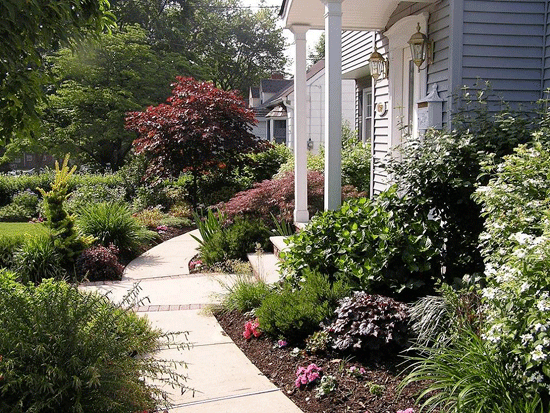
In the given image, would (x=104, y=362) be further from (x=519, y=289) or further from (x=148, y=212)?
(x=148, y=212)

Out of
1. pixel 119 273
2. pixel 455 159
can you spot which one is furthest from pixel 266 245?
pixel 455 159

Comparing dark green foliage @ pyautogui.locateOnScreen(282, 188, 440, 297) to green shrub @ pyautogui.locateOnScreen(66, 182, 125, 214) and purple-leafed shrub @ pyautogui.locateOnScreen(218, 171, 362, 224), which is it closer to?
purple-leafed shrub @ pyautogui.locateOnScreen(218, 171, 362, 224)

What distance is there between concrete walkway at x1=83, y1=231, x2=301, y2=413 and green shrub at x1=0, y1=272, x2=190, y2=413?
502 mm

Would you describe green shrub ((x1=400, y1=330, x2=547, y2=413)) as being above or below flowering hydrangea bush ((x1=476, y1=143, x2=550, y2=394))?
below

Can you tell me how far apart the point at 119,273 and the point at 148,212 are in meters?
3.88

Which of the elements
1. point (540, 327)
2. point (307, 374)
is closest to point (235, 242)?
point (307, 374)

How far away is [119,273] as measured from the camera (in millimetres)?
7234

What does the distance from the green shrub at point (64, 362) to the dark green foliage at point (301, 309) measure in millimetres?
1407

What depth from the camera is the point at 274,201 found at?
840 centimetres

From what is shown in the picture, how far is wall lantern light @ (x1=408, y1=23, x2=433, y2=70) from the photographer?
20.2ft

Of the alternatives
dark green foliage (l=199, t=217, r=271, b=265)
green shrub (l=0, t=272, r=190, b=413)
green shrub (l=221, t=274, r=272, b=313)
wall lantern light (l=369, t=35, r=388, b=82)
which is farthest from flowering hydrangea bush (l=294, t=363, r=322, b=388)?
wall lantern light (l=369, t=35, r=388, b=82)

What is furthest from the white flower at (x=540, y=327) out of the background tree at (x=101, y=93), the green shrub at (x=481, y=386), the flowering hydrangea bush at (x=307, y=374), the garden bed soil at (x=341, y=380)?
the background tree at (x=101, y=93)

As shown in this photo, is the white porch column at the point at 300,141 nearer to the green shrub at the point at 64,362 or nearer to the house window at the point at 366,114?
the house window at the point at 366,114

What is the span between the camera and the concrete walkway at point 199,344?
350 cm
